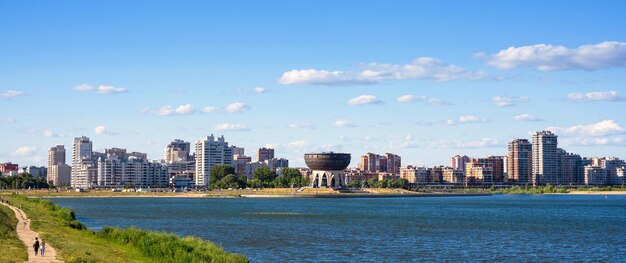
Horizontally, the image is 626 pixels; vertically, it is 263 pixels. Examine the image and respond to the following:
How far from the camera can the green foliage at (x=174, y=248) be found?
46.0m

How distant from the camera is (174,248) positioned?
4909 cm

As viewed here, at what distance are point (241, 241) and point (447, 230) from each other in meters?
27.3

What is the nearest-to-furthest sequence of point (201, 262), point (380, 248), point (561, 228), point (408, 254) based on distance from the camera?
point (201, 262) < point (408, 254) < point (380, 248) < point (561, 228)

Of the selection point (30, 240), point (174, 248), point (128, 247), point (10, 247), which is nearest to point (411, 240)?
point (128, 247)

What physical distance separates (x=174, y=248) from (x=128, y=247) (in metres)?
8.33

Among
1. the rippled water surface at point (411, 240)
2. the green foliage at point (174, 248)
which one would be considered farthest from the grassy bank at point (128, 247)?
the rippled water surface at point (411, 240)

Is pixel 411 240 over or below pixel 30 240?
below

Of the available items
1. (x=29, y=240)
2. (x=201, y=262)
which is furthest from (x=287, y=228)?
(x=201, y=262)

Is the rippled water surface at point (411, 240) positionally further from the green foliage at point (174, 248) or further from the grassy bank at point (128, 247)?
the grassy bank at point (128, 247)

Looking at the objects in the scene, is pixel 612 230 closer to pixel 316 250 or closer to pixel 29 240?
pixel 316 250

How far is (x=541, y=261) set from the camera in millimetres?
57469

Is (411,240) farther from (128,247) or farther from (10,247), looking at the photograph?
(10,247)

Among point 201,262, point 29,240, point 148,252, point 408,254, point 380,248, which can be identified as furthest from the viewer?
point 380,248

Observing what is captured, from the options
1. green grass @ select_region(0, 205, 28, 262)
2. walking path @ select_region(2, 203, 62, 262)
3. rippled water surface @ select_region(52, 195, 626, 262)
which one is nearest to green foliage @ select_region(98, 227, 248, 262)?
walking path @ select_region(2, 203, 62, 262)
